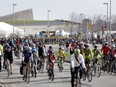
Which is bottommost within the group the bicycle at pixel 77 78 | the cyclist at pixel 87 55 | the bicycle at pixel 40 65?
the bicycle at pixel 40 65

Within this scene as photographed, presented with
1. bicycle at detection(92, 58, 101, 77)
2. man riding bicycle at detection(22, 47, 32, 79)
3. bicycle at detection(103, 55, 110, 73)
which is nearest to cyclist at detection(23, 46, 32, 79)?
man riding bicycle at detection(22, 47, 32, 79)

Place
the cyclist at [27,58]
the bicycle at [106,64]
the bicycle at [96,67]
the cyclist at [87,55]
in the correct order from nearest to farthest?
the cyclist at [27,58]
the cyclist at [87,55]
the bicycle at [96,67]
the bicycle at [106,64]

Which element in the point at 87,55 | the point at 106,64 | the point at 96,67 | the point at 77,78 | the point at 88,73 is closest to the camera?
the point at 77,78

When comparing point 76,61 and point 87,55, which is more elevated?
point 76,61

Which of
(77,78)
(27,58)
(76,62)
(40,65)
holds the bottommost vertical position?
(40,65)

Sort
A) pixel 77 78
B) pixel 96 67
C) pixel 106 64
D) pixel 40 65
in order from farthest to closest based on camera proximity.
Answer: pixel 40 65 → pixel 106 64 → pixel 96 67 → pixel 77 78

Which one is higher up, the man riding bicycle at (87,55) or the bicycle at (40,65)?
the man riding bicycle at (87,55)

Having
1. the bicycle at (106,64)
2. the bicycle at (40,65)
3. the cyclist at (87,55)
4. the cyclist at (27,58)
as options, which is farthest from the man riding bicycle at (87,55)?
the bicycle at (40,65)

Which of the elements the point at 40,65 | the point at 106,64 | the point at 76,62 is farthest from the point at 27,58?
the point at 106,64

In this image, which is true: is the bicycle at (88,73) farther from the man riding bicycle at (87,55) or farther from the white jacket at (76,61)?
the white jacket at (76,61)

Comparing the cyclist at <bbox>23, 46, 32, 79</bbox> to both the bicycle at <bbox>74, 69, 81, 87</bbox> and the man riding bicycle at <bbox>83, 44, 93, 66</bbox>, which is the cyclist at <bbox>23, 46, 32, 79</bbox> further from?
the bicycle at <bbox>74, 69, 81, 87</bbox>

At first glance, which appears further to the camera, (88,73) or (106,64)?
(106,64)

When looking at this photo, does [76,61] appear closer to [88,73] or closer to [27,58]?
[27,58]

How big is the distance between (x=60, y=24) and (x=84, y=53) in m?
141
